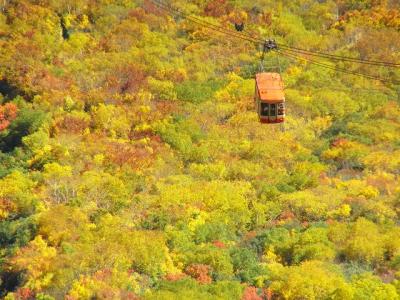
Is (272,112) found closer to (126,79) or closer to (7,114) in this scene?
(7,114)

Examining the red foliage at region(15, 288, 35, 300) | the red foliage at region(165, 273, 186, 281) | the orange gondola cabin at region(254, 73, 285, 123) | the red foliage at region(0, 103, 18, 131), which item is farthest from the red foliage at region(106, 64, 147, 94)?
the red foliage at region(15, 288, 35, 300)

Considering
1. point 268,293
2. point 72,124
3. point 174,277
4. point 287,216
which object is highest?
point 72,124

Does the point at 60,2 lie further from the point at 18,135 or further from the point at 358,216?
the point at 358,216

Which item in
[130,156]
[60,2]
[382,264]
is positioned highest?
[60,2]

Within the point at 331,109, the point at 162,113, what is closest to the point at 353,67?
the point at 331,109

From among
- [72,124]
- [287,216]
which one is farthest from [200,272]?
[72,124]

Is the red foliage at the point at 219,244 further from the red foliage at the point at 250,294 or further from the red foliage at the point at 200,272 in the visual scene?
the red foliage at the point at 250,294
